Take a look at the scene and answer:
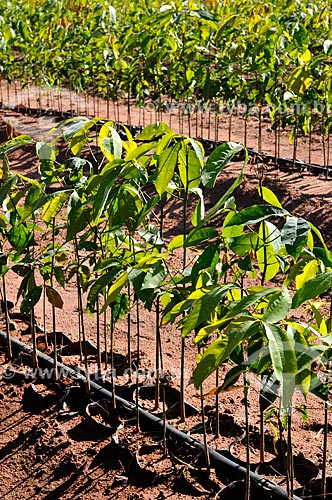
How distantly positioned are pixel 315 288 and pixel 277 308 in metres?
0.09

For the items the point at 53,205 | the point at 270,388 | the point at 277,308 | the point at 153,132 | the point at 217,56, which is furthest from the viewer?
the point at 217,56

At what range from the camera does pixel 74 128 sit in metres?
2.27

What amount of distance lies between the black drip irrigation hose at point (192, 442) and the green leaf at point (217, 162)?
111cm

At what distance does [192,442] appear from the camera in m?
2.91

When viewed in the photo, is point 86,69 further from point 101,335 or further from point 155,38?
point 101,335

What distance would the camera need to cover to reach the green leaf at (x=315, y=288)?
1.70 metres

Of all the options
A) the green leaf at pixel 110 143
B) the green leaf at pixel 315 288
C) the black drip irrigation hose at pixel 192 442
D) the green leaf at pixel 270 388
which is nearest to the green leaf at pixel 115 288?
the green leaf at pixel 110 143

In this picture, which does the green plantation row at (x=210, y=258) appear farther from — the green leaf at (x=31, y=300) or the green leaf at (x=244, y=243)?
the green leaf at (x=31, y=300)

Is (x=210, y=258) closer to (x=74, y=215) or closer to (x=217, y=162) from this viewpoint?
(x=217, y=162)

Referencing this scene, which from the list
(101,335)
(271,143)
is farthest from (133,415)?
(271,143)

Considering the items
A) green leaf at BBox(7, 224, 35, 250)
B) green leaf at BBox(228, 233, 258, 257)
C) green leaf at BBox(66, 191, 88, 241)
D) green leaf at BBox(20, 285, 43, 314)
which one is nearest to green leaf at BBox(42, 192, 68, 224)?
green leaf at BBox(66, 191, 88, 241)

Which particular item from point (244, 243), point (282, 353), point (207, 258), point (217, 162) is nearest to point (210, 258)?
Answer: point (207, 258)

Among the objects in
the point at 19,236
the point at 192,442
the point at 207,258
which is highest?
the point at 207,258

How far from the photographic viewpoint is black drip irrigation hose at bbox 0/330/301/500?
2.59 metres
